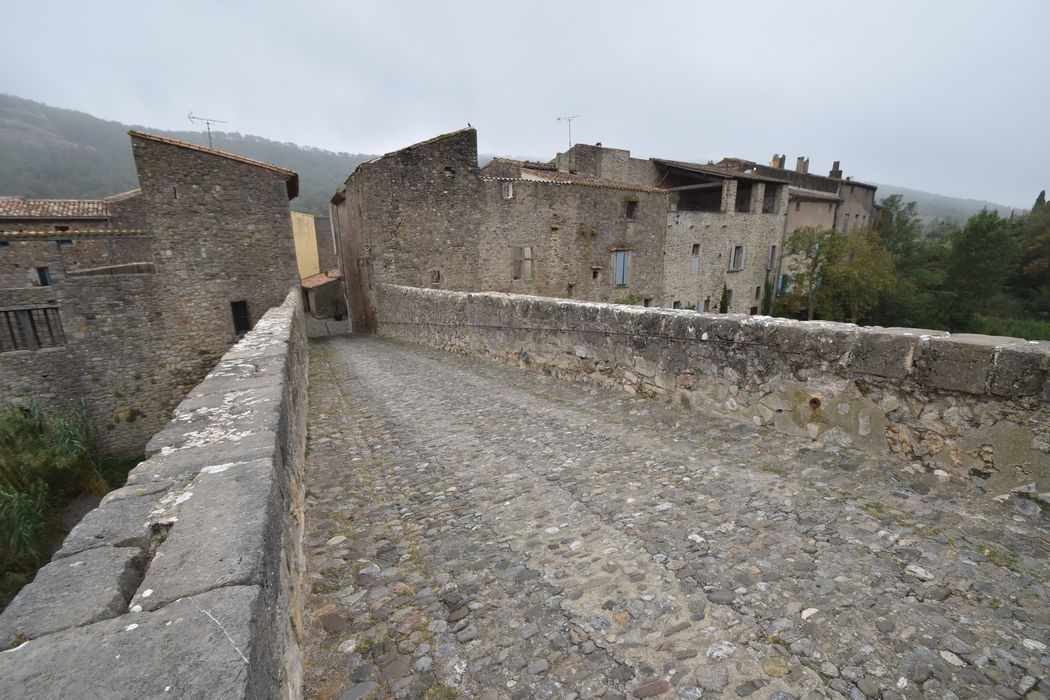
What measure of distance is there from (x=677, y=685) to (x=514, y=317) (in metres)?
6.18

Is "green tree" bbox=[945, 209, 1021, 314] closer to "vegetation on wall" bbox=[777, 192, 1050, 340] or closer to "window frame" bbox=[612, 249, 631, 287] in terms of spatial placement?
"vegetation on wall" bbox=[777, 192, 1050, 340]

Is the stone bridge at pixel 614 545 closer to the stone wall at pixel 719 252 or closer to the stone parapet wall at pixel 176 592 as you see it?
the stone parapet wall at pixel 176 592

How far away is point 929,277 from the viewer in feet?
115

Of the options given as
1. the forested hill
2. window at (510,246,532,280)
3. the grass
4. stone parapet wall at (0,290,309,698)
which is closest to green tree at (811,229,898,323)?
the grass

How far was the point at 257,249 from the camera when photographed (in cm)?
1423

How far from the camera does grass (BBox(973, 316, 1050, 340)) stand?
3136 centimetres

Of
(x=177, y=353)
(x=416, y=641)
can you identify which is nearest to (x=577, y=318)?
(x=416, y=641)

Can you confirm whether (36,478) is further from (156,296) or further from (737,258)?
(737,258)

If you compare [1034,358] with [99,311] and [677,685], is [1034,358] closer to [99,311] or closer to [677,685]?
[677,685]

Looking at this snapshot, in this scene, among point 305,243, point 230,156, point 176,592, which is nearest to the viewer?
point 176,592

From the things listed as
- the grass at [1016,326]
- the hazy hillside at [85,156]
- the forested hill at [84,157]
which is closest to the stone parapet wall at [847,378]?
the grass at [1016,326]

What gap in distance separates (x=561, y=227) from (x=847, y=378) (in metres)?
17.1

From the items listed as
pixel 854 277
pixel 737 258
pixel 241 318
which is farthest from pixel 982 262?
pixel 241 318

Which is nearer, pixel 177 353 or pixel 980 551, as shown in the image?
pixel 980 551
